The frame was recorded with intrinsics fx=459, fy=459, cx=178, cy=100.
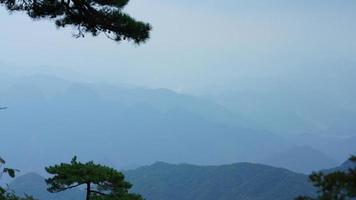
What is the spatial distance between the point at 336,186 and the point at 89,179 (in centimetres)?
772

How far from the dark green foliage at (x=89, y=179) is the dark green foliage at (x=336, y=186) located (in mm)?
7528

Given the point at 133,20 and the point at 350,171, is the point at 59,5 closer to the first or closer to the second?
the point at 133,20

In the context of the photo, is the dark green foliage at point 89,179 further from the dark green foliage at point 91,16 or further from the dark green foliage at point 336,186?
the dark green foliage at point 336,186

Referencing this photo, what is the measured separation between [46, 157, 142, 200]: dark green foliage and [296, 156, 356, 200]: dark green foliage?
7528 millimetres

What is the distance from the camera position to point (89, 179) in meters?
10.7

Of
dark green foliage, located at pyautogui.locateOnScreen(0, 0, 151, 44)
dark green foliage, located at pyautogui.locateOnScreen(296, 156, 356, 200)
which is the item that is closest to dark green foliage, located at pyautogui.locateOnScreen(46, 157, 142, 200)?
dark green foliage, located at pyautogui.locateOnScreen(0, 0, 151, 44)

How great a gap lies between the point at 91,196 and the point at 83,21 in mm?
4495

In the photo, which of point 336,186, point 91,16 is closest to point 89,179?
point 91,16


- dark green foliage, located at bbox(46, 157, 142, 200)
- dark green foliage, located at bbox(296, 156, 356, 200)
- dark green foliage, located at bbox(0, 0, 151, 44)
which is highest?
dark green foliage, located at bbox(0, 0, 151, 44)

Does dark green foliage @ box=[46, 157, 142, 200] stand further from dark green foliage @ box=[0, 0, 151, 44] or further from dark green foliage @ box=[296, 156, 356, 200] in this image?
dark green foliage @ box=[296, 156, 356, 200]

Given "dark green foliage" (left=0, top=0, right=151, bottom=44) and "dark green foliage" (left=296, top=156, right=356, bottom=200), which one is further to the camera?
"dark green foliage" (left=0, top=0, right=151, bottom=44)

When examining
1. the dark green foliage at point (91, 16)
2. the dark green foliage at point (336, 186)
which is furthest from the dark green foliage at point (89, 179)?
the dark green foliage at point (336, 186)

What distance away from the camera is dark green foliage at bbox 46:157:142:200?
10.7m

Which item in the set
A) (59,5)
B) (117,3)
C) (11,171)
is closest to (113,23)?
(117,3)
